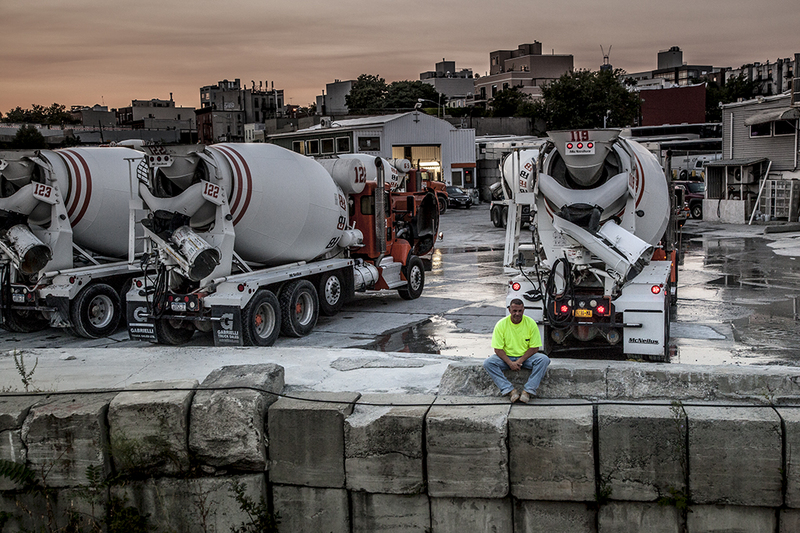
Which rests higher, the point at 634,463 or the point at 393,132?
the point at 393,132

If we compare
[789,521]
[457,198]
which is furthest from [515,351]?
[457,198]

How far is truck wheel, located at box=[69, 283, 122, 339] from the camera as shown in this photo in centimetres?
1386

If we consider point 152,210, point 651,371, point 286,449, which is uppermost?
point 152,210

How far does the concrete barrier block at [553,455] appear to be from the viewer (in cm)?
606

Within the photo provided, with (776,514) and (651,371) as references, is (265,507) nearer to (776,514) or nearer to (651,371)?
(651,371)

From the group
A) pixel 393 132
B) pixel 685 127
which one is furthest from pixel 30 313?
pixel 685 127

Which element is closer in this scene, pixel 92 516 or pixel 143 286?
pixel 92 516

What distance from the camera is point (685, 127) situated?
181 ft

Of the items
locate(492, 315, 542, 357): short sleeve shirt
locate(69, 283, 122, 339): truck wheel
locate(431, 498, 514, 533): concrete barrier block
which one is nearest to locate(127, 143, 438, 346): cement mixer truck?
locate(69, 283, 122, 339): truck wheel

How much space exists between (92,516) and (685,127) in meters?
54.4

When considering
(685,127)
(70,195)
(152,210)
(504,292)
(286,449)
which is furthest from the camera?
(685,127)

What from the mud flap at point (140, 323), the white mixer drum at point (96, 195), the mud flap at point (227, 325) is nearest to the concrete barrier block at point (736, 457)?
the mud flap at point (227, 325)

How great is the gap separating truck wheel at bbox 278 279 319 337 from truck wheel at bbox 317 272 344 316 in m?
0.56

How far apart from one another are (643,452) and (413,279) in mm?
11722
